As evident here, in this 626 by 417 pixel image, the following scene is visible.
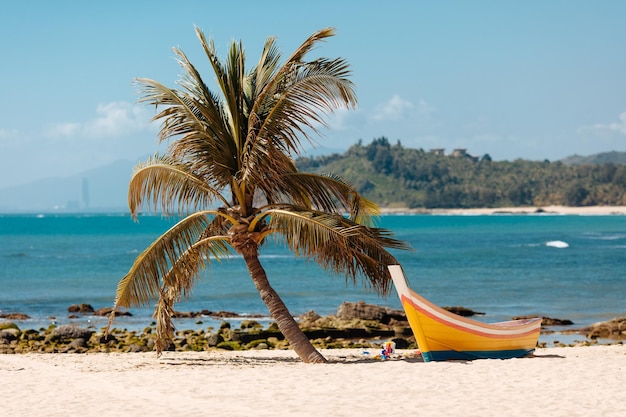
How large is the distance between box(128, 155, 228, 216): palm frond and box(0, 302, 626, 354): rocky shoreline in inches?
226

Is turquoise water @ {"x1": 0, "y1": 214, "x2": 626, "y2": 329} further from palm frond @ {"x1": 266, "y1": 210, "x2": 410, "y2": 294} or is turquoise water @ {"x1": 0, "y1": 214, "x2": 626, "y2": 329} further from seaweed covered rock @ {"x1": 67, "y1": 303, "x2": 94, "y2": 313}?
palm frond @ {"x1": 266, "y1": 210, "x2": 410, "y2": 294}

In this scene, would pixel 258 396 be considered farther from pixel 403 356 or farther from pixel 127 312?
pixel 127 312

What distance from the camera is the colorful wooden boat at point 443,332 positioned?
52.4ft

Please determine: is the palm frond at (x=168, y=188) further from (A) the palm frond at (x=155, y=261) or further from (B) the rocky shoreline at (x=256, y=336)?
(B) the rocky shoreline at (x=256, y=336)

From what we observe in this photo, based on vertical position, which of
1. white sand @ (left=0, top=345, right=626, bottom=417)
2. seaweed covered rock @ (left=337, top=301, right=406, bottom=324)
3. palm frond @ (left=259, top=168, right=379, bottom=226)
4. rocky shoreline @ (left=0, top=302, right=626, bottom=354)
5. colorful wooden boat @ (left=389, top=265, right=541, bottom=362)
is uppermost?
palm frond @ (left=259, top=168, right=379, bottom=226)

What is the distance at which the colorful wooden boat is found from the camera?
16.0m

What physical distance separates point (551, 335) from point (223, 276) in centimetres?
3236

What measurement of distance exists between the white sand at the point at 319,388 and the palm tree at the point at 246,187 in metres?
1.55

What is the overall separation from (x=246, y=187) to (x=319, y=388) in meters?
4.48

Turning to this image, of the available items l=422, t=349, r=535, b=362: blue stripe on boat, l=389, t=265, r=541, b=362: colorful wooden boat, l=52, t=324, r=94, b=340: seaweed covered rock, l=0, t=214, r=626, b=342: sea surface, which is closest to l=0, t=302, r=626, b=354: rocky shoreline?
l=52, t=324, r=94, b=340: seaweed covered rock

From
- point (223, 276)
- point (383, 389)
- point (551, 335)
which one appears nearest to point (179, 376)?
point (383, 389)

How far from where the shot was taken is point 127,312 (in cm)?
3347

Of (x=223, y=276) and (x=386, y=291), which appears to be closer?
(x=386, y=291)

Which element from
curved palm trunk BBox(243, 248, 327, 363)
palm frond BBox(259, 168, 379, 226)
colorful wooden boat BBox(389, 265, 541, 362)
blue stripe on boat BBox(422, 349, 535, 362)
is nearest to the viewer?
colorful wooden boat BBox(389, 265, 541, 362)
